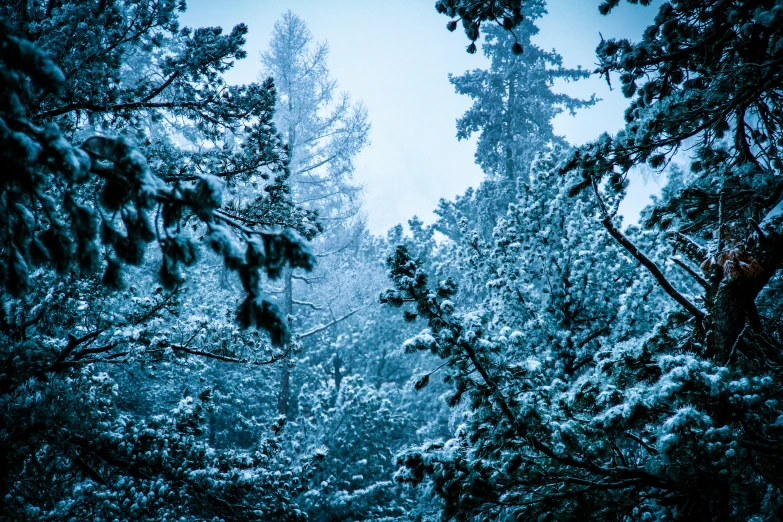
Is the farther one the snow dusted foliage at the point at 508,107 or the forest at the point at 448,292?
the snow dusted foliage at the point at 508,107

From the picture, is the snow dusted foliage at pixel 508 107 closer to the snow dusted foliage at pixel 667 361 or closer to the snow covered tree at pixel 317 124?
the snow covered tree at pixel 317 124

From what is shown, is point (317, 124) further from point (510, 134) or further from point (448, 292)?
point (448, 292)

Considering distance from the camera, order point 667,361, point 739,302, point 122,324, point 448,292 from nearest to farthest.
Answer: point 667,361
point 448,292
point 739,302
point 122,324

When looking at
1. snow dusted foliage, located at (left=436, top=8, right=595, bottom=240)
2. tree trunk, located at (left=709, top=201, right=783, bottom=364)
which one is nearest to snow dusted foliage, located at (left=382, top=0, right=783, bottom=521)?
tree trunk, located at (left=709, top=201, right=783, bottom=364)

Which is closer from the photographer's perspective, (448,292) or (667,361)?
(667,361)

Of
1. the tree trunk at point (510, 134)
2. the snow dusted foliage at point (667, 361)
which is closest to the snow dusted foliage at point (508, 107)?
the tree trunk at point (510, 134)

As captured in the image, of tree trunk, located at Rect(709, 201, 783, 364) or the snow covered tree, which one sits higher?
the snow covered tree

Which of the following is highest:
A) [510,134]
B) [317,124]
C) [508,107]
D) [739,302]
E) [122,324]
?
[508,107]

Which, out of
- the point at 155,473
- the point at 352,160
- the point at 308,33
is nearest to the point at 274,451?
the point at 155,473

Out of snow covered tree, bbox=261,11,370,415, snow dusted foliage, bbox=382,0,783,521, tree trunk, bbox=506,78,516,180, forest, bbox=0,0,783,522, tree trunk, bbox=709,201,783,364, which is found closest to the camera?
forest, bbox=0,0,783,522

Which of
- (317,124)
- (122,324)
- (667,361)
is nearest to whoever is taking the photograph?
(667,361)

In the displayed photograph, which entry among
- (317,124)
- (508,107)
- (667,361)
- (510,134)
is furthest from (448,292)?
(508,107)

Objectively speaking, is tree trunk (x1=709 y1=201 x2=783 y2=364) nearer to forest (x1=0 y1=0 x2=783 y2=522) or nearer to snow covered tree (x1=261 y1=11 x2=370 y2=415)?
forest (x1=0 y1=0 x2=783 y2=522)

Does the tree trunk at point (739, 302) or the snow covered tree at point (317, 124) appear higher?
the snow covered tree at point (317, 124)
